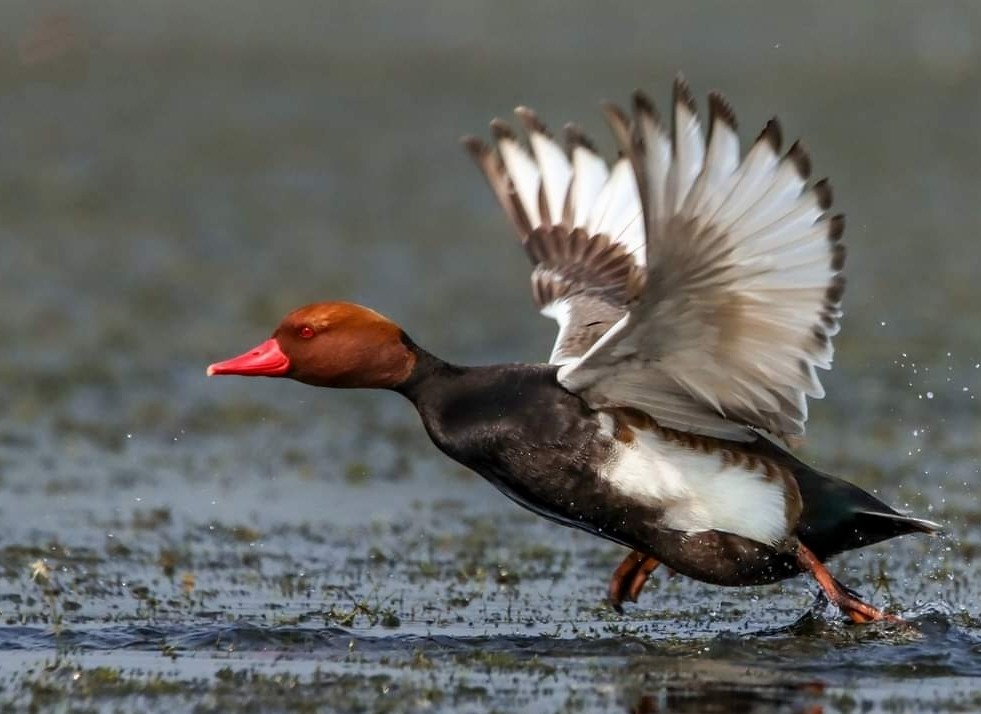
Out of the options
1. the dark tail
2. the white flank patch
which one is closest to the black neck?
the white flank patch

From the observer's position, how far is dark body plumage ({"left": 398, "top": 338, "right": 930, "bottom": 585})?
7555 mm

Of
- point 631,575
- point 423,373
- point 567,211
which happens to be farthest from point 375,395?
point 423,373

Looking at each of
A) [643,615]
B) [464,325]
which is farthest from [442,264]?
[643,615]

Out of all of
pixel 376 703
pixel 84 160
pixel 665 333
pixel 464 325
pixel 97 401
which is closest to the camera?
pixel 376 703

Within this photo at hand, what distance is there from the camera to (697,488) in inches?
302

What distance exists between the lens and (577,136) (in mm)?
9484

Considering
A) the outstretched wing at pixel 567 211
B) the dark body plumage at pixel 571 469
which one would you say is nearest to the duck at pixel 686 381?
the dark body plumage at pixel 571 469

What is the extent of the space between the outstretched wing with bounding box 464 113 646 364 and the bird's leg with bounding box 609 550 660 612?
126 cm

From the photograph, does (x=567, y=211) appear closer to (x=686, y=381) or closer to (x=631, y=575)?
(x=631, y=575)

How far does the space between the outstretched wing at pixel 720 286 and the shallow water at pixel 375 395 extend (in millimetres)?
1003

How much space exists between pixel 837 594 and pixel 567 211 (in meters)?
2.56

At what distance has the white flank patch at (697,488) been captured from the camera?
761 centimetres

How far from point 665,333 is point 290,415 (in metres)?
6.26

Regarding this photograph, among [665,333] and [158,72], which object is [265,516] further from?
[158,72]
